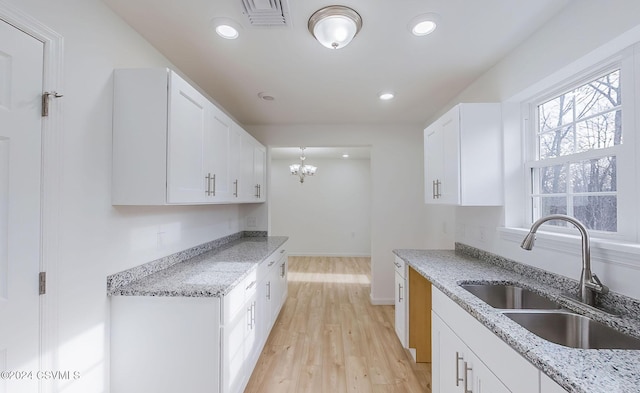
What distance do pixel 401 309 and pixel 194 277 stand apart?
1852mm

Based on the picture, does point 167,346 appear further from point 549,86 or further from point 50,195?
point 549,86

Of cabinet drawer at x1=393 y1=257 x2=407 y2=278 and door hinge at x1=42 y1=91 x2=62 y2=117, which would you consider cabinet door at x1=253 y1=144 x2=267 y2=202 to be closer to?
cabinet drawer at x1=393 y1=257 x2=407 y2=278

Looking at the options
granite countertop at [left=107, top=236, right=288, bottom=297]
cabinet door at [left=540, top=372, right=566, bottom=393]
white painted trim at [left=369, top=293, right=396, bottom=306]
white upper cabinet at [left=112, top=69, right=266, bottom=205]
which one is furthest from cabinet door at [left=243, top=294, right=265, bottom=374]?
white painted trim at [left=369, top=293, right=396, bottom=306]

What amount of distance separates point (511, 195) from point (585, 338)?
42.5 inches

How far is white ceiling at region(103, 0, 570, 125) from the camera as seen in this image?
60.7 inches

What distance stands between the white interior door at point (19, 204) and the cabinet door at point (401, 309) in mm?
2362

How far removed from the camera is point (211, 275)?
182 cm

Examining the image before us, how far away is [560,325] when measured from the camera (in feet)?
4.28

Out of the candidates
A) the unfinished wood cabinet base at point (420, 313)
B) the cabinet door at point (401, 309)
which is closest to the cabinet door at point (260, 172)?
the cabinet door at point (401, 309)

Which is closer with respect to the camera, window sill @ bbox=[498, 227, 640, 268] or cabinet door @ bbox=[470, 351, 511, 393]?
cabinet door @ bbox=[470, 351, 511, 393]

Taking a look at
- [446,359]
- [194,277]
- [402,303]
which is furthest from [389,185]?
[194,277]

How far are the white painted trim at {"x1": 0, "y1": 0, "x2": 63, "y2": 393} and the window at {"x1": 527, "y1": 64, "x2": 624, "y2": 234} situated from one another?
2680 millimetres

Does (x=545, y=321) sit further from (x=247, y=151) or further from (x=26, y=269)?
(x=247, y=151)

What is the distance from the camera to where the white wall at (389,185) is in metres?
3.77
